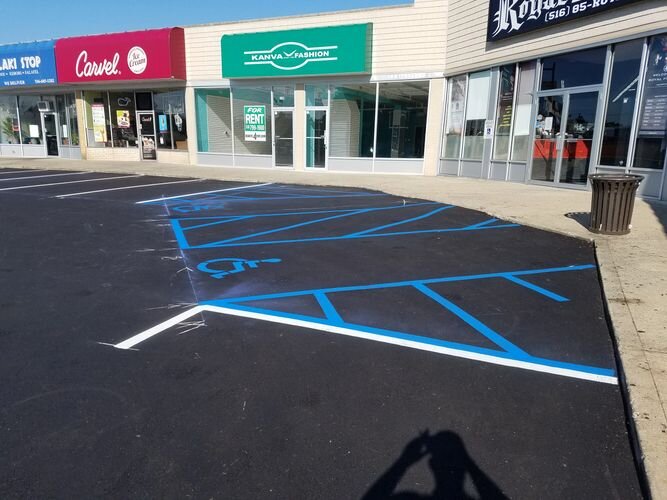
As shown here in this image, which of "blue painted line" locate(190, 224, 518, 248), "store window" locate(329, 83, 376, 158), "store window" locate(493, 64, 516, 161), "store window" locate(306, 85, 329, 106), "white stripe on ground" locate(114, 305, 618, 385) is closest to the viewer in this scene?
"white stripe on ground" locate(114, 305, 618, 385)

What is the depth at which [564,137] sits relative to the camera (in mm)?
13008

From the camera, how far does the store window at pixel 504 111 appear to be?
14.6 metres

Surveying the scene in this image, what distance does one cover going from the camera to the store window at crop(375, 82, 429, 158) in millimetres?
17812

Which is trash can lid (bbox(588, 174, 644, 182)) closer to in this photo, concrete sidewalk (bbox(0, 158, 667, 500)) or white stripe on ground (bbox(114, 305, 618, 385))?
concrete sidewalk (bbox(0, 158, 667, 500))

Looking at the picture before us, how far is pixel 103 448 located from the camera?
2617 millimetres

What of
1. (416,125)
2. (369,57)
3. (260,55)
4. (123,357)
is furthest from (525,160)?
(123,357)

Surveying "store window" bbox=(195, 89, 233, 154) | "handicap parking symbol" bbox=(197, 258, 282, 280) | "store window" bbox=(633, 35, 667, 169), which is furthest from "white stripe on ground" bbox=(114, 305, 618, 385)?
"store window" bbox=(195, 89, 233, 154)

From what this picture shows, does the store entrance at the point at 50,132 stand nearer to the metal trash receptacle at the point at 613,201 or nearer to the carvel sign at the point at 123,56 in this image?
the carvel sign at the point at 123,56

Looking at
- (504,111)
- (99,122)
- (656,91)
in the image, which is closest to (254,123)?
(99,122)

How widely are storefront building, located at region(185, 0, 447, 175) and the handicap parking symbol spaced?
1279 centimetres

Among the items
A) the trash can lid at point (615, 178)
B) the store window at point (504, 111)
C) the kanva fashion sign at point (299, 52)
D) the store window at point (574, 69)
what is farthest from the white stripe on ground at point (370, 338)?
the kanva fashion sign at point (299, 52)

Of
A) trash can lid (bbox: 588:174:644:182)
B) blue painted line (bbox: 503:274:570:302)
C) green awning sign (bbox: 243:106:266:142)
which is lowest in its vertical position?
blue painted line (bbox: 503:274:570:302)

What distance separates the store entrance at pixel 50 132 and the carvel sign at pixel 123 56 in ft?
13.7

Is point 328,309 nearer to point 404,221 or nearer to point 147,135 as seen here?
point 404,221
